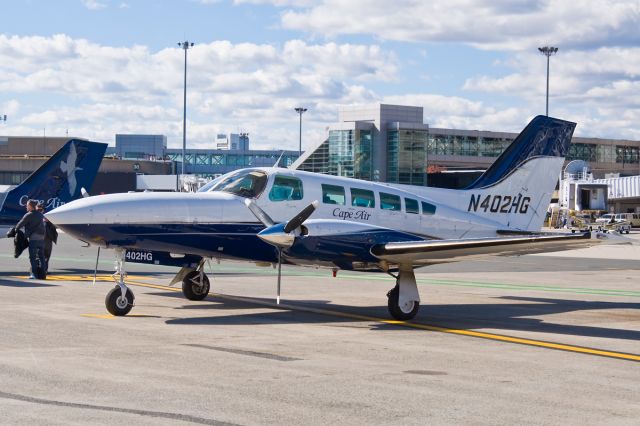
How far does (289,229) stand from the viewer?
677 inches

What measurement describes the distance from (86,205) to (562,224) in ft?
282

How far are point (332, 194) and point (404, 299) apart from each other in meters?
2.86

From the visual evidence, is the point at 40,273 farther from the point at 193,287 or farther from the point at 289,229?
the point at 289,229

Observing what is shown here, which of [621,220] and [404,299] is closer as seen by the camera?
[404,299]

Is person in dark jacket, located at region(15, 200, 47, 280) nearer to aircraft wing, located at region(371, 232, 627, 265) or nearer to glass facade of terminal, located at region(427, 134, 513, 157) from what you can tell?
aircraft wing, located at region(371, 232, 627, 265)

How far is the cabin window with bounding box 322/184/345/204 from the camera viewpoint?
19.5 metres

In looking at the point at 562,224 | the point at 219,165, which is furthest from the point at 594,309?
the point at 219,165

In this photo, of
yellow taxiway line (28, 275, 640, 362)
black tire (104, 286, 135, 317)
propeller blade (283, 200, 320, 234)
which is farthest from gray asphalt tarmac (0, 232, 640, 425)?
propeller blade (283, 200, 320, 234)

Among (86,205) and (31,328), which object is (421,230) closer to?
(86,205)

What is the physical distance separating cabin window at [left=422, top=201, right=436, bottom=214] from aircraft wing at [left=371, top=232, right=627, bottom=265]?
2.38 metres

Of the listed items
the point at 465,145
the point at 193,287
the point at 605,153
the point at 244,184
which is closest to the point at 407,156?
the point at 465,145

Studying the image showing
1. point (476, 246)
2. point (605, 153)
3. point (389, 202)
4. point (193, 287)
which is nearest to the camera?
point (476, 246)

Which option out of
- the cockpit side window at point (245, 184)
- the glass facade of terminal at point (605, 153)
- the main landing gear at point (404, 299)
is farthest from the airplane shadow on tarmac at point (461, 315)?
the glass facade of terminal at point (605, 153)

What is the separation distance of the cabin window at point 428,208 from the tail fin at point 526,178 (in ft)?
7.21
